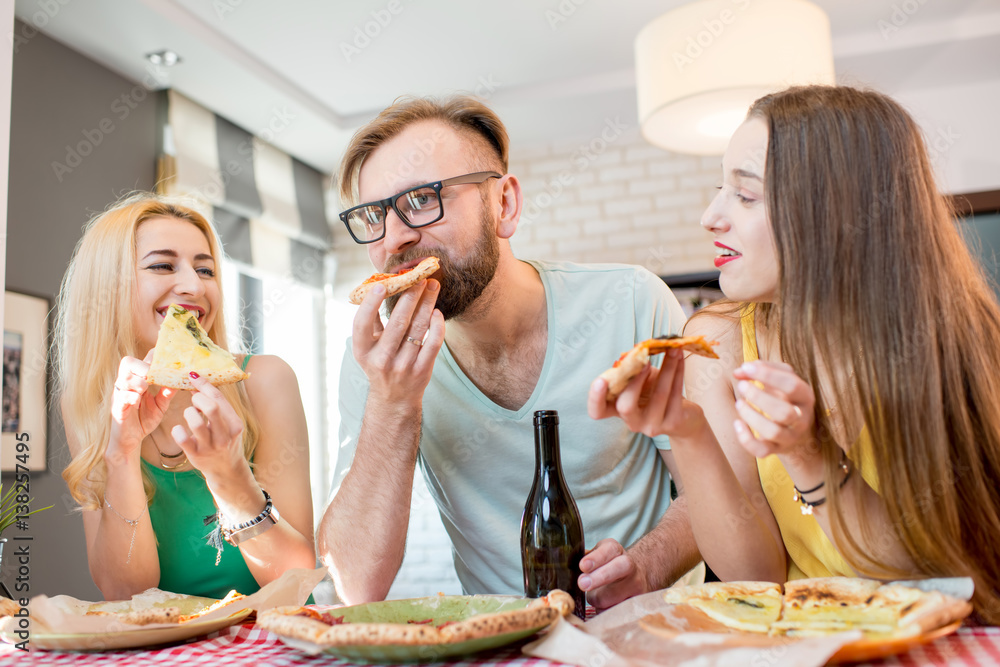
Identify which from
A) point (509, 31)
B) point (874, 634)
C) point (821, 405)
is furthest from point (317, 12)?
point (874, 634)

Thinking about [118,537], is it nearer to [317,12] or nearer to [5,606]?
[5,606]

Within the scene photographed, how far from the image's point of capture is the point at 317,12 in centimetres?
411

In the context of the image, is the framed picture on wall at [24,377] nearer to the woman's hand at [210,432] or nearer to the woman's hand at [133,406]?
the woman's hand at [133,406]

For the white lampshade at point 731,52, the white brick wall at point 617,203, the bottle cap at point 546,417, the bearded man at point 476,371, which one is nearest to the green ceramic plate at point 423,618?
the bottle cap at point 546,417

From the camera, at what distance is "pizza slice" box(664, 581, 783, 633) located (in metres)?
0.96

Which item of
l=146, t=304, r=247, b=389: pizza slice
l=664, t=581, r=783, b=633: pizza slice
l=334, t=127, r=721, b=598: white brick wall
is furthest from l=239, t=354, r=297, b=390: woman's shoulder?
l=334, t=127, r=721, b=598: white brick wall

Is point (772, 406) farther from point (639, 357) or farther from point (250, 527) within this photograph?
point (250, 527)

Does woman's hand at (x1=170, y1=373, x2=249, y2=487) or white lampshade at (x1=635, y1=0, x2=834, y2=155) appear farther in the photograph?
white lampshade at (x1=635, y1=0, x2=834, y2=155)

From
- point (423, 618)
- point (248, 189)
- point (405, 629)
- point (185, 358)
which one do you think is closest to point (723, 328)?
point (423, 618)

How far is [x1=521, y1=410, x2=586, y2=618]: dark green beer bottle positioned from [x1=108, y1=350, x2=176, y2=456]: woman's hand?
955mm

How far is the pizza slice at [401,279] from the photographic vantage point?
1692mm

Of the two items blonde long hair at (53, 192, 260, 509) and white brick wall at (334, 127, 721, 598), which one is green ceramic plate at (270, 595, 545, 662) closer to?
blonde long hair at (53, 192, 260, 509)

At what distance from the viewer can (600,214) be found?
5.90 meters

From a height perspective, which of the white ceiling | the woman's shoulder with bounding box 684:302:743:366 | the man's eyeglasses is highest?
the white ceiling
